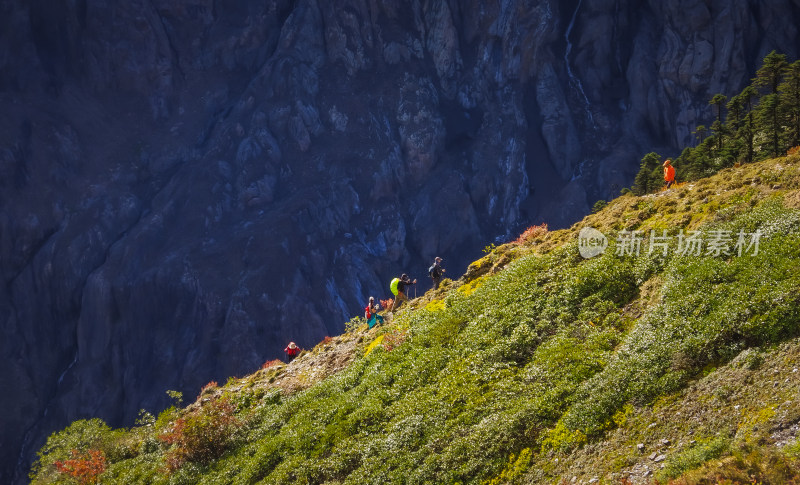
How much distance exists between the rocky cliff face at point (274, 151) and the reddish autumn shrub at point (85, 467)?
49153 mm

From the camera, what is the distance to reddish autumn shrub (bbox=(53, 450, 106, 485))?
17.5 meters

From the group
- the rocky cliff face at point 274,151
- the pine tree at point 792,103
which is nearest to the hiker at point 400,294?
the pine tree at point 792,103

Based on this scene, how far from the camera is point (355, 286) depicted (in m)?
76.8

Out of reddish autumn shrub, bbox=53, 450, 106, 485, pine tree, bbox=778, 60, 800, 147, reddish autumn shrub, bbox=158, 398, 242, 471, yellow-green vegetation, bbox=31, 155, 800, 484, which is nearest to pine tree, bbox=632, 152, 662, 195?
pine tree, bbox=778, 60, 800, 147

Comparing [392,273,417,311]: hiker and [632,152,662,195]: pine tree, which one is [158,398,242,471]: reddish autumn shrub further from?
[632,152,662,195]: pine tree

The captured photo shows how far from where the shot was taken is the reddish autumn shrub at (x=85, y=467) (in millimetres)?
17469

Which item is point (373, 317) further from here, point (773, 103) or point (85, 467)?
point (773, 103)

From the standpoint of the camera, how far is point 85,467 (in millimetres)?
17578

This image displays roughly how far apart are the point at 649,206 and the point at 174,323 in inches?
2729

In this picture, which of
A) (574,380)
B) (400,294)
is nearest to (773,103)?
(400,294)

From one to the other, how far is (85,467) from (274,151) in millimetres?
72819

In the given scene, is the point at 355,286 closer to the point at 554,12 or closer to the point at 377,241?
the point at 377,241

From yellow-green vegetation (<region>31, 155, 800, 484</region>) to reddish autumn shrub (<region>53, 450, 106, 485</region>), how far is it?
42 centimetres

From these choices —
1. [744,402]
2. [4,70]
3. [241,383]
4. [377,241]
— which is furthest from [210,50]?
[744,402]
